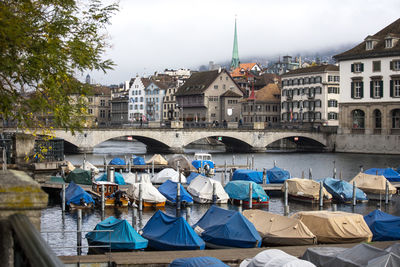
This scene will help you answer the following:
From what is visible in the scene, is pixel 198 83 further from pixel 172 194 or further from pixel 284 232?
pixel 284 232

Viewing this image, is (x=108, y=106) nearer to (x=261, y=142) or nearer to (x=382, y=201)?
(x=261, y=142)

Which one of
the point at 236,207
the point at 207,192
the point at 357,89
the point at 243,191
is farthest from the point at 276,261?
the point at 357,89

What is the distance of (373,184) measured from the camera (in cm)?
4728

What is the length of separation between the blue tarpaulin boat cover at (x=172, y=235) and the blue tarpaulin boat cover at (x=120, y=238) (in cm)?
76

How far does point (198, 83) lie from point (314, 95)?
3084 centimetres

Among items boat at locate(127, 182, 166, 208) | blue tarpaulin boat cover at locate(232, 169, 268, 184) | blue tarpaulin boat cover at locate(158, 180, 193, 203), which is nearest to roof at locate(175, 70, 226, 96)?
blue tarpaulin boat cover at locate(232, 169, 268, 184)

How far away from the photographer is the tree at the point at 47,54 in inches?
492

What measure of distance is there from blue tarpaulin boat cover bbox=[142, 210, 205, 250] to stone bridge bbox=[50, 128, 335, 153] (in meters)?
60.2

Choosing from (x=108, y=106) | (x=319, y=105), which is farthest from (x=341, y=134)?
(x=108, y=106)

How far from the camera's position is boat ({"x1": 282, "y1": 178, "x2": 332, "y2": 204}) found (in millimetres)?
43475

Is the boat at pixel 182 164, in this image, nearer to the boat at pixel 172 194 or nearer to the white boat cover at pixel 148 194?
the boat at pixel 172 194

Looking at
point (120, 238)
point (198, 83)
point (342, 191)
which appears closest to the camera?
point (120, 238)

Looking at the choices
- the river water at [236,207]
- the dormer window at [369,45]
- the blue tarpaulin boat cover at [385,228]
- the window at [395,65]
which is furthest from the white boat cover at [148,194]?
the dormer window at [369,45]

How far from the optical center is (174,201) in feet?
132
